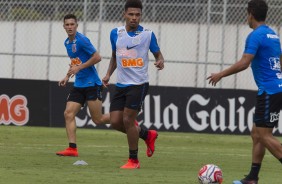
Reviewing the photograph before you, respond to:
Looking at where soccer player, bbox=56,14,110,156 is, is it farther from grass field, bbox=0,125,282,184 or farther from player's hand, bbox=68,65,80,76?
grass field, bbox=0,125,282,184

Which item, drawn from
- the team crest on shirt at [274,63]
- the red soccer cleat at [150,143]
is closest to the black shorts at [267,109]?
the team crest on shirt at [274,63]

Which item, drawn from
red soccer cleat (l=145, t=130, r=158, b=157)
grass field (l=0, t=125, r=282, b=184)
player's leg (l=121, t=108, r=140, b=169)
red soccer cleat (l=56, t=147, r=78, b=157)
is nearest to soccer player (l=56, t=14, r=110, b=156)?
red soccer cleat (l=56, t=147, r=78, b=157)

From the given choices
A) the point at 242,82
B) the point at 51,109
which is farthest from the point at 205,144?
the point at 242,82

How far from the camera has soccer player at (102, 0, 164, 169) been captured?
13328 mm

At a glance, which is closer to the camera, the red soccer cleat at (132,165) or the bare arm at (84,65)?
the red soccer cleat at (132,165)

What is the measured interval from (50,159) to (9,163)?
3.44ft

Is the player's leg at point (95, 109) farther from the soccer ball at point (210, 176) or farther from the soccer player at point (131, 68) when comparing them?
the soccer ball at point (210, 176)

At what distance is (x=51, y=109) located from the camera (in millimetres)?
22234

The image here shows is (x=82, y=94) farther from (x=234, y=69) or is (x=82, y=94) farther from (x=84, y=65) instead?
(x=234, y=69)

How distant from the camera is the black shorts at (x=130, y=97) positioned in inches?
526

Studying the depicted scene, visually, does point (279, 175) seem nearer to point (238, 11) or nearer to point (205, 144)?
point (205, 144)

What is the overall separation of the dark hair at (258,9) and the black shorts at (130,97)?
8.82 ft

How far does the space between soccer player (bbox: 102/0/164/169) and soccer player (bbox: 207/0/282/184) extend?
2.40 meters

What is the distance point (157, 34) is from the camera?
82.9ft
